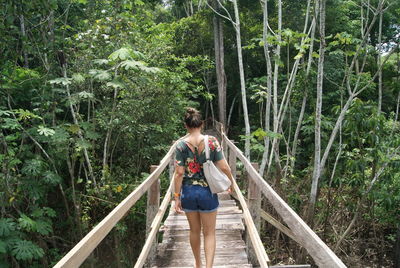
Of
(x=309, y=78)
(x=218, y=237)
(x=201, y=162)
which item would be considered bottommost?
(x=218, y=237)

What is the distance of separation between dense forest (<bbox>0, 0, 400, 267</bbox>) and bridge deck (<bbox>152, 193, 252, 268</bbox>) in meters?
1.95

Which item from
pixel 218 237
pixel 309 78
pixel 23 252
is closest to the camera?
pixel 218 237

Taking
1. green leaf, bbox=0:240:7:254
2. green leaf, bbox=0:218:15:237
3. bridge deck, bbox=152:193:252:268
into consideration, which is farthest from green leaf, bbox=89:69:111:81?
green leaf, bbox=0:240:7:254

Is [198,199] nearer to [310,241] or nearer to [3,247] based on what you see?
[310,241]

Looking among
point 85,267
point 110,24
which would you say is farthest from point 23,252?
point 110,24

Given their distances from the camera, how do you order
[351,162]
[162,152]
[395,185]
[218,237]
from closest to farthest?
[218,237], [351,162], [395,185], [162,152]

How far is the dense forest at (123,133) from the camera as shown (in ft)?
18.5

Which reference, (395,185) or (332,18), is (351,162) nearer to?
(395,185)

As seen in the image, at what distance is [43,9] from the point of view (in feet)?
14.4

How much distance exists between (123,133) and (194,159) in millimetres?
6060

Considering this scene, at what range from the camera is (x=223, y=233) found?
4160 millimetres

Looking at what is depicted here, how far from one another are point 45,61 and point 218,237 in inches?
196

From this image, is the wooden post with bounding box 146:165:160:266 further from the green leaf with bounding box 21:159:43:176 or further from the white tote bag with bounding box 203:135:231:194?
the green leaf with bounding box 21:159:43:176

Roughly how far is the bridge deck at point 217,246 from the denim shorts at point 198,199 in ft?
3.07
